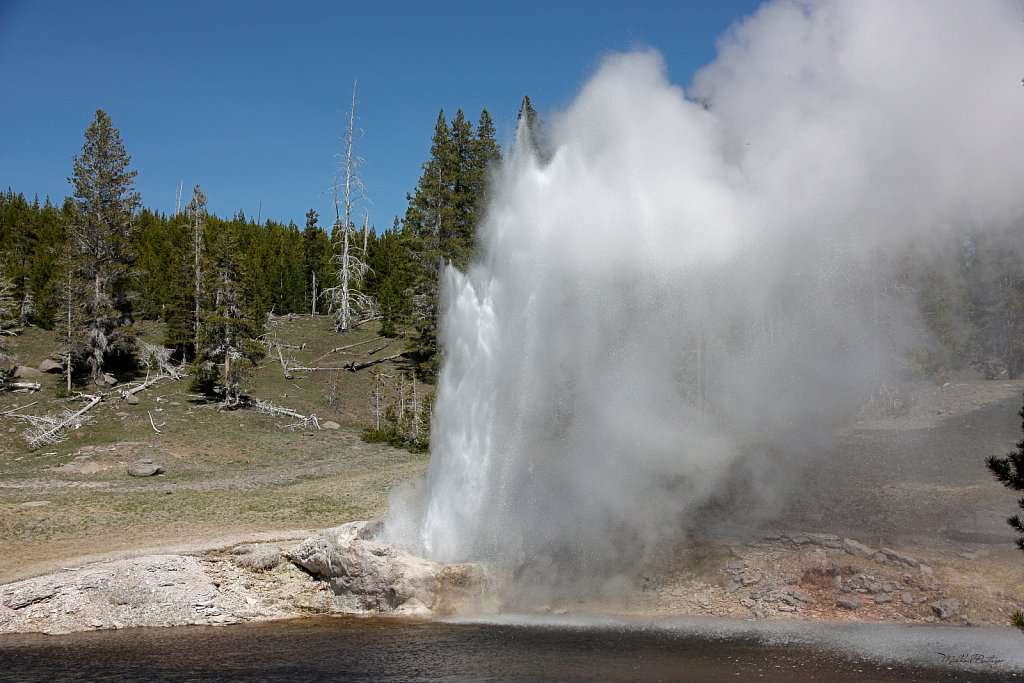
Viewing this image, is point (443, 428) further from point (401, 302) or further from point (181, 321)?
point (401, 302)

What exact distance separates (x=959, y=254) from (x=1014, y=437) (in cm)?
1233

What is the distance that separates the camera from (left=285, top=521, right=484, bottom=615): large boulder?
16.6 metres

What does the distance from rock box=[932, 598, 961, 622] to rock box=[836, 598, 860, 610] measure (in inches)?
53.7

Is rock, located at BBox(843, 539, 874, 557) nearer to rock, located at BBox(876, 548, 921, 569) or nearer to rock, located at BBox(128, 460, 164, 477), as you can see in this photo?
rock, located at BBox(876, 548, 921, 569)

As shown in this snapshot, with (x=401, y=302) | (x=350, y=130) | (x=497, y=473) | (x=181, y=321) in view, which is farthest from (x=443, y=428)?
(x=350, y=130)

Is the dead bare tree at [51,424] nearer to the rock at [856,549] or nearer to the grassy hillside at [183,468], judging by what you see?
the grassy hillside at [183,468]

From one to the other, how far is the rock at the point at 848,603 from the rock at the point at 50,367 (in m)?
45.0

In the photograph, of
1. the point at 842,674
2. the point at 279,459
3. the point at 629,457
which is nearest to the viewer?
the point at 842,674

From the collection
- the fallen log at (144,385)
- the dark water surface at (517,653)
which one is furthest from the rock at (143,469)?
the dark water surface at (517,653)

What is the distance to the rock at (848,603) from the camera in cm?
1545

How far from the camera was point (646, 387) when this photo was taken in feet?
105

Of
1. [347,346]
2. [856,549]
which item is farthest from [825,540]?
[347,346]

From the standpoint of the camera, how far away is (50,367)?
45875 millimetres

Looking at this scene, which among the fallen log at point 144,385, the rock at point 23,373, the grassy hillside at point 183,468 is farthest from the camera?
the rock at point 23,373
